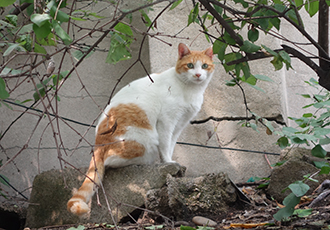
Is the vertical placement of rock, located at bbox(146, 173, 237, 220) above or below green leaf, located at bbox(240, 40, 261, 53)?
below

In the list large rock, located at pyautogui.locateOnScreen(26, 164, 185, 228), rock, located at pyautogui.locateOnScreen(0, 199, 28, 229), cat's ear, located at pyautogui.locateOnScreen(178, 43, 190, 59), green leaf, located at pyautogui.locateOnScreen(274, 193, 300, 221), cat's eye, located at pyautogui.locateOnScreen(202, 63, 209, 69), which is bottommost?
rock, located at pyautogui.locateOnScreen(0, 199, 28, 229)

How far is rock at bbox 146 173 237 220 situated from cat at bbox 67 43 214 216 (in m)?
0.51

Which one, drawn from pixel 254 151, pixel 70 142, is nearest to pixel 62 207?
pixel 70 142

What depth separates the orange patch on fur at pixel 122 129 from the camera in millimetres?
2588

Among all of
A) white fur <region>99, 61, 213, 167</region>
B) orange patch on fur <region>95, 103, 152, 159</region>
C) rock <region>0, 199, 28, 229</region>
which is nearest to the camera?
orange patch on fur <region>95, 103, 152, 159</region>

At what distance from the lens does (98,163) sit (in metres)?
2.57

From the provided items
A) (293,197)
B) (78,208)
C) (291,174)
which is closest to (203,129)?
(291,174)

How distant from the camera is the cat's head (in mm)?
2941

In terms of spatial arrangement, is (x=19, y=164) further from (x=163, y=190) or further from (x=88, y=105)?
(x=163, y=190)

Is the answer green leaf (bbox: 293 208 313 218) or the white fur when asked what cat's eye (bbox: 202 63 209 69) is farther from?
green leaf (bbox: 293 208 313 218)

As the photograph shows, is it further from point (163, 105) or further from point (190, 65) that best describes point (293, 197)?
point (190, 65)

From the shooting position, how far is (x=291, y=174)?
2.27m

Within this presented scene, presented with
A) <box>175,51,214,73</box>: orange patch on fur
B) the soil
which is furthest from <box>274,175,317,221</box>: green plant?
<box>175,51,214,73</box>: orange patch on fur

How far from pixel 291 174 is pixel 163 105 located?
114 cm
